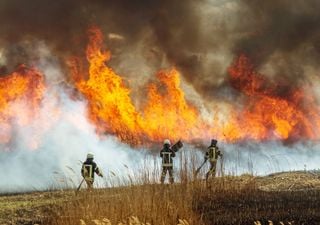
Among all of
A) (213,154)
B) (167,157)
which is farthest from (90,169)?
(213,154)

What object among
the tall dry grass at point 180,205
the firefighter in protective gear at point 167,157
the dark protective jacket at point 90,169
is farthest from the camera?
the firefighter in protective gear at point 167,157

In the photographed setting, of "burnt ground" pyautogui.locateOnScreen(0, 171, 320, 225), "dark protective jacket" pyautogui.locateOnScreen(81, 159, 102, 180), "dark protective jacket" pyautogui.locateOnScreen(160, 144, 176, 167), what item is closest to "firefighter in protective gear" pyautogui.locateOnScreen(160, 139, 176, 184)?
"dark protective jacket" pyautogui.locateOnScreen(160, 144, 176, 167)

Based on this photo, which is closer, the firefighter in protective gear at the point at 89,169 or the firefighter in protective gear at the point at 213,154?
the firefighter in protective gear at the point at 89,169

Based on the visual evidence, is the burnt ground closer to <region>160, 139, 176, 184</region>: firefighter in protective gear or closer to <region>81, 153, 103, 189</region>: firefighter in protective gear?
<region>81, 153, 103, 189</region>: firefighter in protective gear

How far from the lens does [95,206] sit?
15648mm

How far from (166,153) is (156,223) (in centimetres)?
1075

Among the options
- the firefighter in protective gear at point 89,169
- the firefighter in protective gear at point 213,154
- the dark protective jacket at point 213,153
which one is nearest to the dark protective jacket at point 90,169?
the firefighter in protective gear at point 89,169

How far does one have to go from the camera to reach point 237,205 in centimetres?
1862

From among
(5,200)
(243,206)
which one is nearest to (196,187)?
(243,206)

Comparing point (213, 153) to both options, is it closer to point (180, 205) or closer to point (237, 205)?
point (237, 205)

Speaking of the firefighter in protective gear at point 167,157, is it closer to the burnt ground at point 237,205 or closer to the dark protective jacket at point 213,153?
the dark protective jacket at point 213,153

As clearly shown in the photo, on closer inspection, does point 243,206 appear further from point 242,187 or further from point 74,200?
point 74,200

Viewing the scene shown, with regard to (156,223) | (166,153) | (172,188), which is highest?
(166,153)

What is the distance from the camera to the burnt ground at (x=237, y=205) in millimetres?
16203
